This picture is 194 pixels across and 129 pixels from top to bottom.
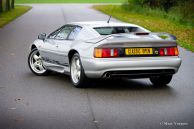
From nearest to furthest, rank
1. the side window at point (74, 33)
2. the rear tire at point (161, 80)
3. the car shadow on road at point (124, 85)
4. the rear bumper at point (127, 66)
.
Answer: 1. the rear bumper at point (127, 66)
2. the car shadow on road at point (124, 85)
3. the rear tire at point (161, 80)
4. the side window at point (74, 33)

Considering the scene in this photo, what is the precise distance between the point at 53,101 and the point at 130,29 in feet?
9.03

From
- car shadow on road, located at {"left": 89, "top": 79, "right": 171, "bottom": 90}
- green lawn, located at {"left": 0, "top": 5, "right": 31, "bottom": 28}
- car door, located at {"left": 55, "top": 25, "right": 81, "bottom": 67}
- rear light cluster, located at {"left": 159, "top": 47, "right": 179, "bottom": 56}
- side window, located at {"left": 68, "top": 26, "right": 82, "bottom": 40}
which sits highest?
rear light cluster, located at {"left": 159, "top": 47, "right": 179, "bottom": 56}

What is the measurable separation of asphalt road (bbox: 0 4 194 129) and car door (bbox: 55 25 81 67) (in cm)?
49

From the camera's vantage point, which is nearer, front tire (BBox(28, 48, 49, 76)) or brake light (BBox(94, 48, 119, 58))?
brake light (BBox(94, 48, 119, 58))

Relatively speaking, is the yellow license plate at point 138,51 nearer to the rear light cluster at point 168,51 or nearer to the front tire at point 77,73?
the rear light cluster at point 168,51

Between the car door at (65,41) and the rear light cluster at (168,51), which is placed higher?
the rear light cluster at (168,51)

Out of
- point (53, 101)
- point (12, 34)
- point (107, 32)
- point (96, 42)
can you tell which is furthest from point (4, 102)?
point (12, 34)

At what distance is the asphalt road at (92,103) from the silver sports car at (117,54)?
0.34 meters

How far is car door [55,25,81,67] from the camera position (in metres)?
11.6

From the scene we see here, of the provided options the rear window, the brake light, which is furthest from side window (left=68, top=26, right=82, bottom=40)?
the brake light

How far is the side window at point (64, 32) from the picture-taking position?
12.1 metres

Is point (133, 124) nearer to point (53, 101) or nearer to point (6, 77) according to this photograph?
point (53, 101)

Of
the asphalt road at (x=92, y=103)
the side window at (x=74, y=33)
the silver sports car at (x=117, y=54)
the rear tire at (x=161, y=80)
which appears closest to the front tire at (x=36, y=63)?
the asphalt road at (x=92, y=103)

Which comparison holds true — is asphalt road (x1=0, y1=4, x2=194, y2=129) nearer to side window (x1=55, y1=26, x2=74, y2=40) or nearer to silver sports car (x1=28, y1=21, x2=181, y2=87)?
silver sports car (x1=28, y1=21, x2=181, y2=87)
